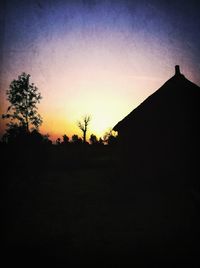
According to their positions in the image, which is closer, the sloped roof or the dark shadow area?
the dark shadow area

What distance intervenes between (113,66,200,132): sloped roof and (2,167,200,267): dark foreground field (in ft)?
14.3

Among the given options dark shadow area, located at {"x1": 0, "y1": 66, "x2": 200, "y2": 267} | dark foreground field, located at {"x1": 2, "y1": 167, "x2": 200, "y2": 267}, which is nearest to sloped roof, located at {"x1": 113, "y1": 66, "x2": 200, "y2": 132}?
dark shadow area, located at {"x1": 0, "y1": 66, "x2": 200, "y2": 267}

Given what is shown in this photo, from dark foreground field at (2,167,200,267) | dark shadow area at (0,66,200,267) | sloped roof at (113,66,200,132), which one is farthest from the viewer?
sloped roof at (113,66,200,132)

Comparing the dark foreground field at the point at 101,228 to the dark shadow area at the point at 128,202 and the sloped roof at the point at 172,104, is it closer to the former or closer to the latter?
the dark shadow area at the point at 128,202

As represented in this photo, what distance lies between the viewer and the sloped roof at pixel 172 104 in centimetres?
1174

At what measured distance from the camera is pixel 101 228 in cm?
659

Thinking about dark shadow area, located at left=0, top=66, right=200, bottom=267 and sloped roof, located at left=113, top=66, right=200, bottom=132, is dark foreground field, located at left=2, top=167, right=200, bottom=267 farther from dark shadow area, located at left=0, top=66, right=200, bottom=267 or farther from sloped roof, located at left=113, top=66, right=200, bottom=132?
sloped roof, located at left=113, top=66, right=200, bottom=132

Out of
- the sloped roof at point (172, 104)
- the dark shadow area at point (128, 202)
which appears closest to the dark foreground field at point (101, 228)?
the dark shadow area at point (128, 202)

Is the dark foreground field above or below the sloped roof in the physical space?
below

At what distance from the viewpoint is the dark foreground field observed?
191 inches

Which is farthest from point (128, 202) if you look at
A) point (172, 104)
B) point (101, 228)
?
point (172, 104)

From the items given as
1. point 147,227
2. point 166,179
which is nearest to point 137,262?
point 147,227

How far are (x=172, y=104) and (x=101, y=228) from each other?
28.9 feet

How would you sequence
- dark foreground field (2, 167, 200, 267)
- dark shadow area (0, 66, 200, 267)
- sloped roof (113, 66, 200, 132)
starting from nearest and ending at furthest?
dark foreground field (2, 167, 200, 267), dark shadow area (0, 66, 200, 267), sloped roof (113, 66, 200, 132)
